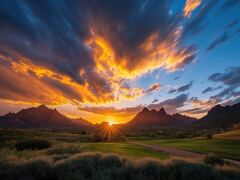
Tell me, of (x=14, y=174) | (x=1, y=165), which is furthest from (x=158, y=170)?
(x=1, y=165)

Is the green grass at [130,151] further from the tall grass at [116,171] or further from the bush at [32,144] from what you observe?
the tall grass at [116,171]

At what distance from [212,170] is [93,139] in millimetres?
59401

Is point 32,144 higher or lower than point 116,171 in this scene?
higher

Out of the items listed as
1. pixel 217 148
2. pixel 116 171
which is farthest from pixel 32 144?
pixel 116 171

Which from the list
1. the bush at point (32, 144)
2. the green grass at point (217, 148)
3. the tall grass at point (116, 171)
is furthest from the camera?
the bush at point (32, 144)

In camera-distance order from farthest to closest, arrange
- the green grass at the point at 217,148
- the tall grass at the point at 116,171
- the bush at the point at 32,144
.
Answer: the bush at the point at 32,144 < the green grass at the point at 217,148 < the tall grass at the point at 116,171

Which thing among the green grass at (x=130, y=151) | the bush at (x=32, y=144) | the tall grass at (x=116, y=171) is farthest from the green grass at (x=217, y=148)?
the bush at (x=32, y=144)

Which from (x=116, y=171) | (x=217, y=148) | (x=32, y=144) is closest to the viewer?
(x=116, y=171)

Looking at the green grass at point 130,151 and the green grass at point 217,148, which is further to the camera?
the green grass at point 217,148

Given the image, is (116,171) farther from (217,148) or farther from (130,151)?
(217,148)

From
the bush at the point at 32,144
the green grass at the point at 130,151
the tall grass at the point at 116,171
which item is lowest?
the tall grass at the point at 116,171

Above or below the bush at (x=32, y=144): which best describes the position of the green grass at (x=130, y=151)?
below

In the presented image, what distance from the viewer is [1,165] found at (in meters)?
10.5

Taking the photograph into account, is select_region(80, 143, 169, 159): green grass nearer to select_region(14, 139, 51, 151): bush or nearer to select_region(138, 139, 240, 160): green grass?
select_region(138, 139, 240, 160): green grass
